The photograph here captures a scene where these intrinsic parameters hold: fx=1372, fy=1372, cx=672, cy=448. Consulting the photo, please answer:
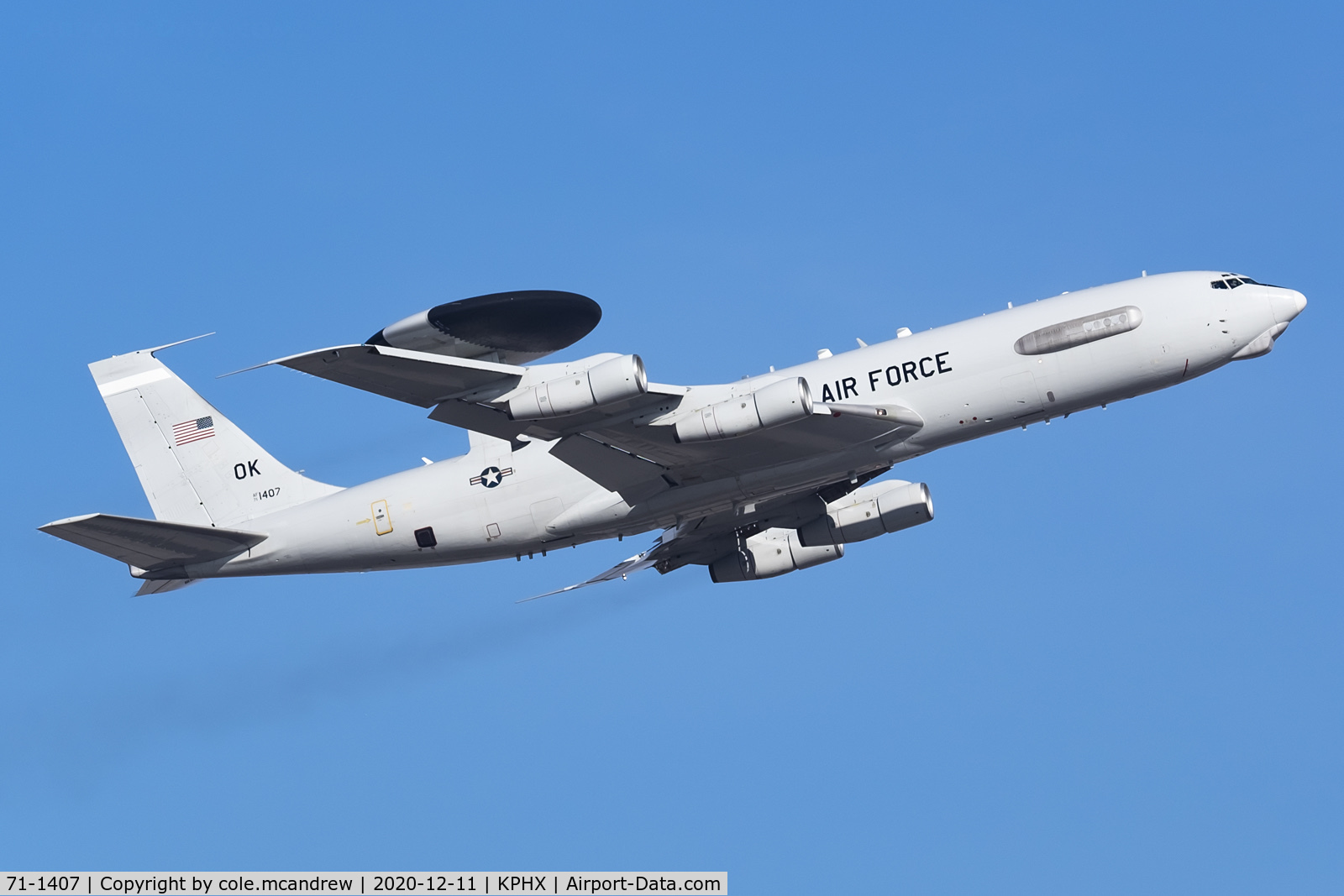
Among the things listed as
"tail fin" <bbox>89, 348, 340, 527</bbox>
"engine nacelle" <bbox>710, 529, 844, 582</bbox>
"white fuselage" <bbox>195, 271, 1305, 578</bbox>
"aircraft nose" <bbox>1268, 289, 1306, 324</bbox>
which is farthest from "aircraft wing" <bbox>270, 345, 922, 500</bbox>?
"tail fin" <bbox>89, 348, 340, 527</bbox>

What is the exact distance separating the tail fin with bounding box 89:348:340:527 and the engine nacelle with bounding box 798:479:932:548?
15.1 meters

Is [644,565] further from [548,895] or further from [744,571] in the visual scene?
[548,895]

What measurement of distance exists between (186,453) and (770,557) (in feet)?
60.9

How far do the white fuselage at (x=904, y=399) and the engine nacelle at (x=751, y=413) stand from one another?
61 centimetres

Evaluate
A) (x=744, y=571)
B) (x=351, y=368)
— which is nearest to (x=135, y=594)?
(x=351, y=368)

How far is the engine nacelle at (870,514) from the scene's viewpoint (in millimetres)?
40594

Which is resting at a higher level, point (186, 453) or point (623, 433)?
point (186, 453)

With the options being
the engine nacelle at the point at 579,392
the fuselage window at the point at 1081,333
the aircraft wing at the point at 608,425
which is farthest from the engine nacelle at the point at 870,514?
the engine nacelle at the point at 579,392

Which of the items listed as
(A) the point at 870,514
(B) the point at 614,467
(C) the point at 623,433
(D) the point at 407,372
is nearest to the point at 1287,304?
(A) the point at 870,514

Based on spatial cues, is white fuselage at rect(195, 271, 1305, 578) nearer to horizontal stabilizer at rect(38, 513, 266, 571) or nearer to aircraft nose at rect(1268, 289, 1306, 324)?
aircraft nose at rect(1268, 289, 1306, 324)

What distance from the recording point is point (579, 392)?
3158cm

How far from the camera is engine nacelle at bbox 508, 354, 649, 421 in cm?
3159

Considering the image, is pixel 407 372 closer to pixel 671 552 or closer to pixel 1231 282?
pixel 671 552
